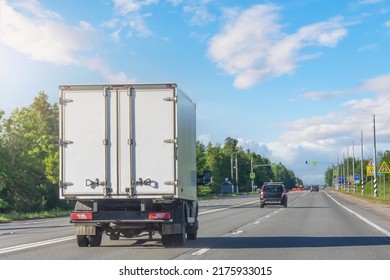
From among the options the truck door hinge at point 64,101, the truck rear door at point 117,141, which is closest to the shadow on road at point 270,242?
the truck rear door at point 117,141

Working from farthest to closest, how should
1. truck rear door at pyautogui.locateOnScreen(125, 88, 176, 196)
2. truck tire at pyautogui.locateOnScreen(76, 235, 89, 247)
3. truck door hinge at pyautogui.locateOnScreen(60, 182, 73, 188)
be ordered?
truck tire at pyautogui.locateOnScreen(76, 235, 89, 247), truck door hinge at pyautogui.locateOnScreen(60, 182, 73, 188), truck rear door at pyautogui.locateOnScreen(125, 88, 176, 196)

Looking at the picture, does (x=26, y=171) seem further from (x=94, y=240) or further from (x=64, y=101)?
(x=64, y=101)

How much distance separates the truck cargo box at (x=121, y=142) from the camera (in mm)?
14242

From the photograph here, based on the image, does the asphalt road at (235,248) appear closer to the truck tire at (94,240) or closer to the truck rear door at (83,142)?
the truck tire at (94,240)

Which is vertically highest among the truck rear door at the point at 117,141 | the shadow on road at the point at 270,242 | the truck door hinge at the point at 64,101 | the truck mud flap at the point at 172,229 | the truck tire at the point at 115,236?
the truck door hinge at the point at 64,101

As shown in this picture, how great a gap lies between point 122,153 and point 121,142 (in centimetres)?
25

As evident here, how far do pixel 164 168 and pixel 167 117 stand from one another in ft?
3.73

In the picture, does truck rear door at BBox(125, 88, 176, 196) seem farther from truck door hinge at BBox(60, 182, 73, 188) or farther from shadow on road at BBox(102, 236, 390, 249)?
shadow on road at BBox(102, 236, 390, 249)

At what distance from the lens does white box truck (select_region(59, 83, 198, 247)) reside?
1425 centimetres

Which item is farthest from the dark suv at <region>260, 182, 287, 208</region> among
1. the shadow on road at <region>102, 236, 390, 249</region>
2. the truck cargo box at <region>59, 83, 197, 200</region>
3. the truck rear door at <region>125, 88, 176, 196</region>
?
the truck rear door at <region>125, 88, 176, 196</region>

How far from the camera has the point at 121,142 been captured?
1438 cm

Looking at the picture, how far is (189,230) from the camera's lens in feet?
56.1

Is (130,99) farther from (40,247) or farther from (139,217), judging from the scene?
(40,247)
